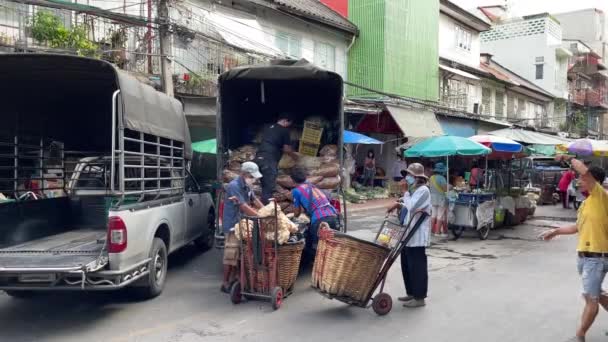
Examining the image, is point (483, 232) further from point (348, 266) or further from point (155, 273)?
point (155, 273)

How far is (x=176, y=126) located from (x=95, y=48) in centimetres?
624

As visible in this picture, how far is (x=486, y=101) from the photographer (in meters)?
32.5

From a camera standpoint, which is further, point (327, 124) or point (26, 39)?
point (26, 39)

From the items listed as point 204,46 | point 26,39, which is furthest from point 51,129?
point 204,46

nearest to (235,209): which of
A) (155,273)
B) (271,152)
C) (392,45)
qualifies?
(155,273)

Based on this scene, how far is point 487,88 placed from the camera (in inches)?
1280

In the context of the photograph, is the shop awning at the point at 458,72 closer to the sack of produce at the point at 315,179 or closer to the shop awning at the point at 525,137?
the shop awning at the point at 525,137

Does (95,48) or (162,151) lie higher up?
(95,48)

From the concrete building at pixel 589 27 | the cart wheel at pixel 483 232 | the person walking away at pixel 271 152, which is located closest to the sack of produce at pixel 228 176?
the person walking away at pixel 271 152

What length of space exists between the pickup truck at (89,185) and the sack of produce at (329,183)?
7.18ft

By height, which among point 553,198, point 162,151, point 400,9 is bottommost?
point 553,198

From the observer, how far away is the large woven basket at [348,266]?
18.6 feet

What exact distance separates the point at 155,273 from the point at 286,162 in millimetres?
3229

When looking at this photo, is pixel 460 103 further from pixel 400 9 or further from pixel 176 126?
pixel 176 126
